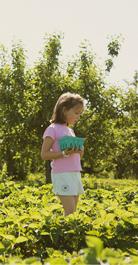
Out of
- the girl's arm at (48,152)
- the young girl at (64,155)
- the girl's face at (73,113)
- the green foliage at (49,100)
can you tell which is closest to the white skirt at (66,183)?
the young girl at (64,155)

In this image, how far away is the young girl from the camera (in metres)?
5.25

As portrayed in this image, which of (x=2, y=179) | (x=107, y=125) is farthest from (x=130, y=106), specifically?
(x=2, y=179)

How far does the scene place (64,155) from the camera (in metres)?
5.27

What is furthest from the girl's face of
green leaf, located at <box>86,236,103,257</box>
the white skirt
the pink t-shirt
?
green leaf, located at <box>86,236,103,257</box>

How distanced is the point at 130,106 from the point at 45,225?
15488mm

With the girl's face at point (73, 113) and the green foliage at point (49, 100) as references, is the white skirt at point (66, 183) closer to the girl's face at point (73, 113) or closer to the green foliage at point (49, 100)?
the girl's face at point (73, 113)

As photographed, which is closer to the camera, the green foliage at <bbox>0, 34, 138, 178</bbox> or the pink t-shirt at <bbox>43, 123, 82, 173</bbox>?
the pink t-shirt at <bbox>43, 123, 82, 173</bbox>

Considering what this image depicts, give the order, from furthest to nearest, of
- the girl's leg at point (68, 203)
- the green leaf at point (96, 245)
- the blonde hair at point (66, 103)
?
the blonde hair at point (66, 103) < the girl's leg at point (68, 203) < the green leaf at point (96, 245)

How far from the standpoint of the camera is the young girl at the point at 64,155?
5246mm

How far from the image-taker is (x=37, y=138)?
60.4ft

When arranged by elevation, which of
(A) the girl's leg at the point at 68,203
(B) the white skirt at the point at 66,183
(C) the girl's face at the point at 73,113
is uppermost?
(C) the girl's face at the point at 73,113

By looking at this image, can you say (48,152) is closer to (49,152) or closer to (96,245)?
(49,152)

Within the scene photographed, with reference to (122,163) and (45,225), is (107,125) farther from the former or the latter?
(122,163)

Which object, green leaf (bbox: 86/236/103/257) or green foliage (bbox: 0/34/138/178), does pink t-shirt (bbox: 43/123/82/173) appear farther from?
green foliage (bbox: 0/34/138/178)
